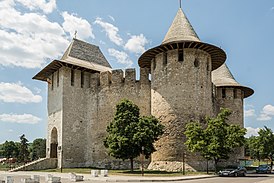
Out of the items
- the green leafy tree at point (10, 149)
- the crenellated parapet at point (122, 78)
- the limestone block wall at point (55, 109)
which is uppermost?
the crenellated parapet at point (122, 78)

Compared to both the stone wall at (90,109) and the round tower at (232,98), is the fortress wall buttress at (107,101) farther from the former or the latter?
the round tower at (232,98)

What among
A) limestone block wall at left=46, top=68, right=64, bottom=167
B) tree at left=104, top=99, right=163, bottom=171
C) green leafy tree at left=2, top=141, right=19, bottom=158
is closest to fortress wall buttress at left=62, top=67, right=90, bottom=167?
limestone block wall at left=46, top=68, right=64, bottom=167

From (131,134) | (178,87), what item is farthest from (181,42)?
(131,134)

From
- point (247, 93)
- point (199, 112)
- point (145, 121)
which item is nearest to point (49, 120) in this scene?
point (145, 121)

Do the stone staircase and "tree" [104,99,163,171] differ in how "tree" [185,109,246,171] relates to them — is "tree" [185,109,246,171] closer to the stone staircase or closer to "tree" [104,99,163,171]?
"tree" [104,99,163,171]

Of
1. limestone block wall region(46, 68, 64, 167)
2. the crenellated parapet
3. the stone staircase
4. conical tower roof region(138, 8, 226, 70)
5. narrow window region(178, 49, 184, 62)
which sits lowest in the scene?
the stone staircase

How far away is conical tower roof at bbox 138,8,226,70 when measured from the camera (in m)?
29.6

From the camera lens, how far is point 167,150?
28828 mm

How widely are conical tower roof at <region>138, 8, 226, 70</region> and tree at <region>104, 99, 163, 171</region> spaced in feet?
21.3

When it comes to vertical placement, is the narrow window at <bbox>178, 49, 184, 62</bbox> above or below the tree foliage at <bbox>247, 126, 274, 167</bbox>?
above

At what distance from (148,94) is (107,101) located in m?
4.29

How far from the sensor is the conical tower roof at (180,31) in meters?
30.4

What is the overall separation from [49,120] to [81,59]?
7360 mm

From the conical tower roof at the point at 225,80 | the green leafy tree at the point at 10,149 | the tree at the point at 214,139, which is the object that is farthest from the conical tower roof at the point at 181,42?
the green leafy tree at the point at 10,149
